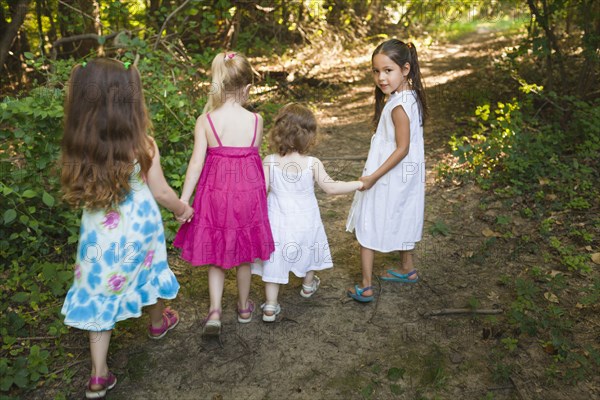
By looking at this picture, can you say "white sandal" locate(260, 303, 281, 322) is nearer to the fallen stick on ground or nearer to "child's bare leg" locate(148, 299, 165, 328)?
"child's bare leg" locate(148, 299, 165, 328)

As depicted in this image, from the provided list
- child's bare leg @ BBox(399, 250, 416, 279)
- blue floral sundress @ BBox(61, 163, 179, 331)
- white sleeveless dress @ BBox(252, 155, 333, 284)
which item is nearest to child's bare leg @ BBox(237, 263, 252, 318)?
white sleeveless dress @ BBox(252, 155, 333, 284)

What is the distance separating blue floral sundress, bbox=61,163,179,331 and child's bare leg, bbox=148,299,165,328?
0.25 metres

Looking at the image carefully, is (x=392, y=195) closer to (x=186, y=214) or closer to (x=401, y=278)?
(x=401, y=278)

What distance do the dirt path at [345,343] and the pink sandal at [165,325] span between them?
0.16ft

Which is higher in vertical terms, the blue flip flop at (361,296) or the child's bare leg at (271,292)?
the child's bare leg at (271,292)

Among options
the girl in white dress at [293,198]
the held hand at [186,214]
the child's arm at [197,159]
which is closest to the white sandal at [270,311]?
the girl in white dress at [293,198]

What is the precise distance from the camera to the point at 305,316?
131 inches

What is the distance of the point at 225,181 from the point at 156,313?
2.87ft

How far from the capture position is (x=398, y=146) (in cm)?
328

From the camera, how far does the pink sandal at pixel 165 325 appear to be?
10.0 feet

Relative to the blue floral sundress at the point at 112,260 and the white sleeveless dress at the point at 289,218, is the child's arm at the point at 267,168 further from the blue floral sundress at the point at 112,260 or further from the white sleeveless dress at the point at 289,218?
the blue floral sundress at the point at 112,260

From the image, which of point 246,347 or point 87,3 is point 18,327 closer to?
point 246,347

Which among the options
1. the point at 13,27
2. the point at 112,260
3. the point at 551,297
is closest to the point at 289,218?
the point at 112,260

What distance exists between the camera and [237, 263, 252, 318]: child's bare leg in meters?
3.17
